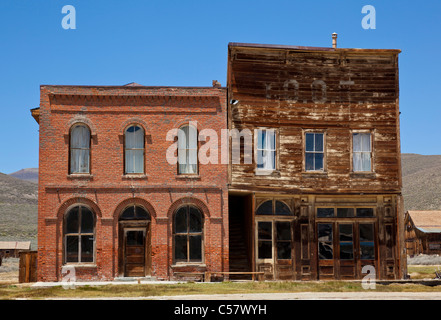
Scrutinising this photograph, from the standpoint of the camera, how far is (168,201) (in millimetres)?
27234

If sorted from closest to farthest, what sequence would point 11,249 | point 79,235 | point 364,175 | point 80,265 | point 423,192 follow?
point 80,265 < point 79,235 < point 364,175 < point 11,249 < point 423,192

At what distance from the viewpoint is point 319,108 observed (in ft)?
93.3

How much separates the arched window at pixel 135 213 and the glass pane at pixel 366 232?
30.3ft

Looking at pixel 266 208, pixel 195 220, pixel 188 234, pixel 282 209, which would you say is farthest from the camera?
pixel 282 209

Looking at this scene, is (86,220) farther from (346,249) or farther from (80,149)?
(346,249)

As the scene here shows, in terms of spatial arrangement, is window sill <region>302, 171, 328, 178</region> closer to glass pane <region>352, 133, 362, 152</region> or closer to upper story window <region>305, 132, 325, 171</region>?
upper story window <region>305, 132, 325, 171</region>

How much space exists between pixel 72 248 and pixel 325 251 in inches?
420

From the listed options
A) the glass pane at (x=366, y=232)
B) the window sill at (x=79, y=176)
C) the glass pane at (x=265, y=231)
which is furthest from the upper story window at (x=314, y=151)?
the window sill at (x=79, y=176)

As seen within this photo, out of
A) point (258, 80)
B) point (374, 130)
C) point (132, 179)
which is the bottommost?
point (132, 179)

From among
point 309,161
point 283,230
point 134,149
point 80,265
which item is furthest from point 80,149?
point 309,161

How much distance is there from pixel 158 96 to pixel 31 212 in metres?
67.3
